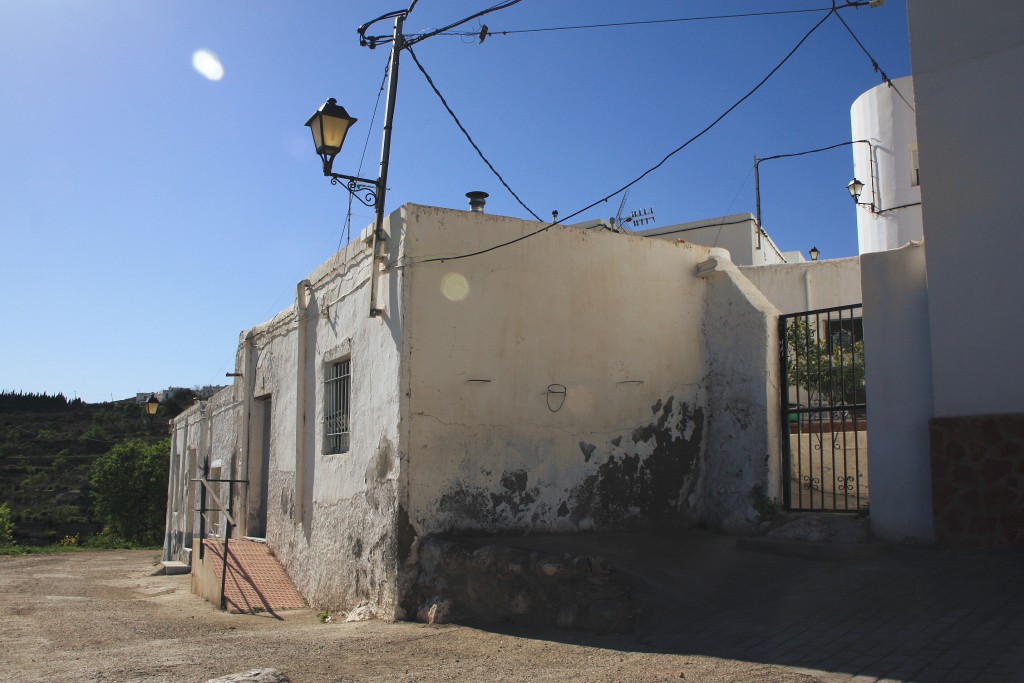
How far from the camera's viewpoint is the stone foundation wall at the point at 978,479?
6.62 m

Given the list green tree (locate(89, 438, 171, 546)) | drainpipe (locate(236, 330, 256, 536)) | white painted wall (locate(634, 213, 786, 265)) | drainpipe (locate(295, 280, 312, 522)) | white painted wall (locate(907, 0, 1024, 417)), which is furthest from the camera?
green tree (locate(89, 438, 171, 546))

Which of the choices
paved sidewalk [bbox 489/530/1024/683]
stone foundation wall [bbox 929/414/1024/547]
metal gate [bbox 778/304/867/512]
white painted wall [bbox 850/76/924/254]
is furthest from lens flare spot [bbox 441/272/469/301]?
white painted wall [bbox 850/76/924/254]

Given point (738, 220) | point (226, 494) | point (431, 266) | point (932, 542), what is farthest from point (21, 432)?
point (932, 542)

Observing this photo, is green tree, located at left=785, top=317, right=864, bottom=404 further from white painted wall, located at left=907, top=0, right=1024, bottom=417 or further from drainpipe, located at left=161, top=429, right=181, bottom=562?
drainpipe, located at left=161, top=429, right=181, bottom=562

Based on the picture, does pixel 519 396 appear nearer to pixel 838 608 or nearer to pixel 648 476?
pixel 648 476

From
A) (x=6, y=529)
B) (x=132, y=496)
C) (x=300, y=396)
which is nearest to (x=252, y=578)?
(x=300, y=396)

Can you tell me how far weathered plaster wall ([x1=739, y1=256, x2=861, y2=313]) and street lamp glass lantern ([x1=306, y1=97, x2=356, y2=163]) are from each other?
8.65 m

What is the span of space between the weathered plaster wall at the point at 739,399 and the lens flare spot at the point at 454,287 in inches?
121

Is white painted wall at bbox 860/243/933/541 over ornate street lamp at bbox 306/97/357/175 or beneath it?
beneath

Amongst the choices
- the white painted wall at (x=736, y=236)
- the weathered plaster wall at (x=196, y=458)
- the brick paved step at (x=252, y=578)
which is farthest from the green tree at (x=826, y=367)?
the weathered plaster wall at (x=196, y=458)

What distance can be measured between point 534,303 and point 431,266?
46.1 inches

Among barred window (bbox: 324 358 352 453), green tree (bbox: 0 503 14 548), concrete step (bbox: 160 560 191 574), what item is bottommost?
green tree (bbox: 0 503 14 548)

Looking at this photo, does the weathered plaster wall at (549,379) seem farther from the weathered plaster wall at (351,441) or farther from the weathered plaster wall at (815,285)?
the weathered plaster wall at (815,285)

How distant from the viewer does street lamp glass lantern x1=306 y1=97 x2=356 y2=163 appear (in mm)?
8234
